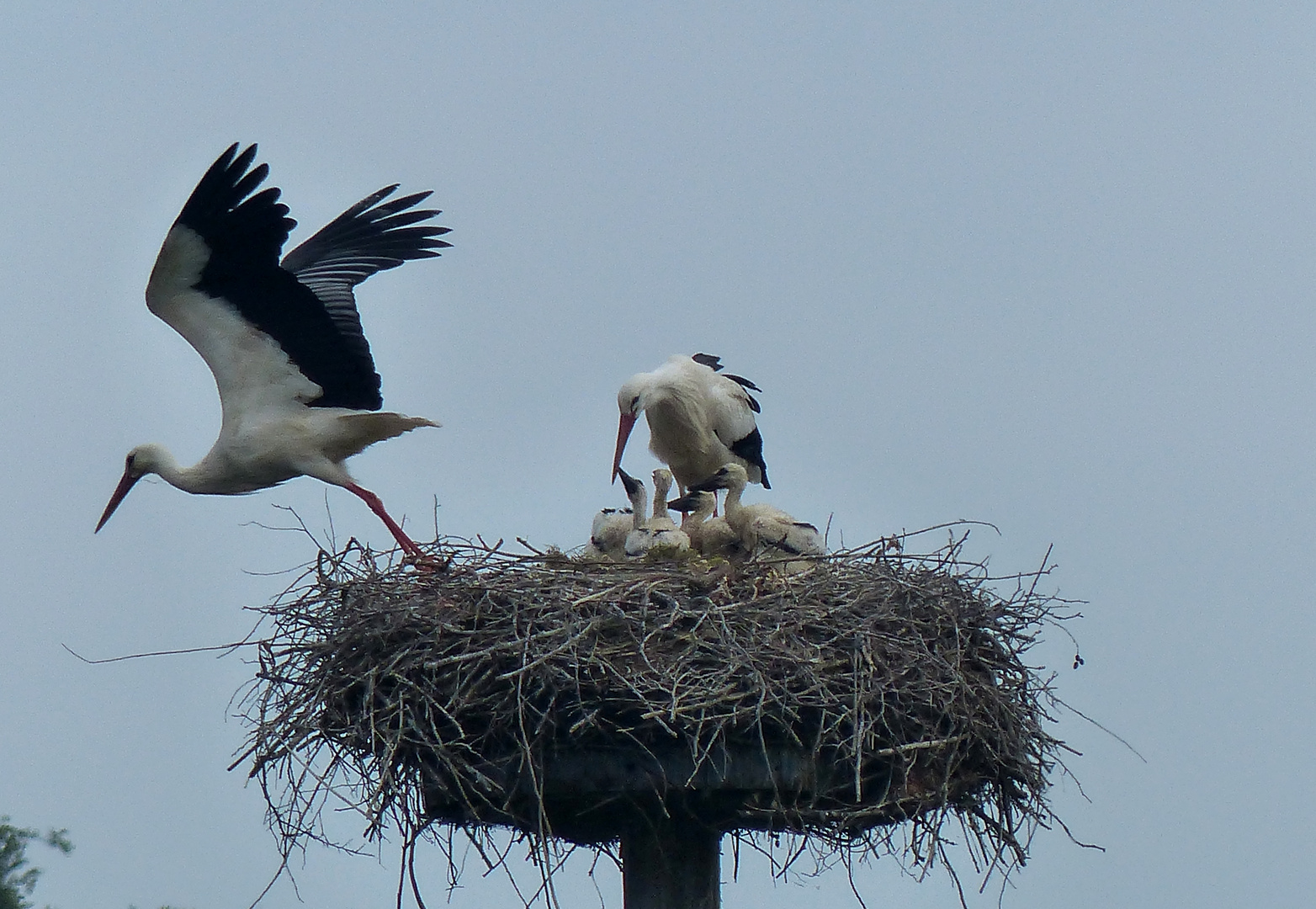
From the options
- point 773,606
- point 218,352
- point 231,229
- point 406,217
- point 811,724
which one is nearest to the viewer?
point 811,724

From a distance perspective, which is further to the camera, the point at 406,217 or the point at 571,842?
the point at 406,217

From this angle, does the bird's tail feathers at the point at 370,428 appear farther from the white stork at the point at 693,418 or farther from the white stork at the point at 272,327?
the white stork at the point at 693,418

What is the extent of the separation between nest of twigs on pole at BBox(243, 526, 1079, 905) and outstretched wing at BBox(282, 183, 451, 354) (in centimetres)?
253

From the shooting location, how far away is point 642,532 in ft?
20.7

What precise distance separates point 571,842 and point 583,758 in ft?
2.57

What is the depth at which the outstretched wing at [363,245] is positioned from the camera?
797 cm

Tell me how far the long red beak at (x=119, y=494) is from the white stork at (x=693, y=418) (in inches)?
92.0

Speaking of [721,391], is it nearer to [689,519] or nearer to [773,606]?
[689,519]

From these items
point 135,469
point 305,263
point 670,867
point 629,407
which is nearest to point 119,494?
point 135,469

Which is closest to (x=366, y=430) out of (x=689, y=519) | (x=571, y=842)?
(x=689, y=519)

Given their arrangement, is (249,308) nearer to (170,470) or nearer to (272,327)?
(272,327)

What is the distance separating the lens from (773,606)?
5.44 meters

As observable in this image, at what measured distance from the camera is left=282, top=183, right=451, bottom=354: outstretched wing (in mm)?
7969

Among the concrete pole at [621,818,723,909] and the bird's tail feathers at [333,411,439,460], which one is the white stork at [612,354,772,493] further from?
the concrete pole at [621,818,723,909]
